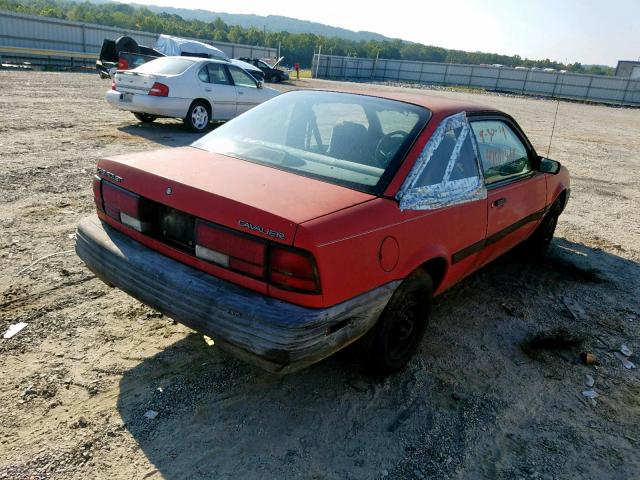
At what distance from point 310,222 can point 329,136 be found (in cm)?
117

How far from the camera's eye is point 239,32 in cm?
12450

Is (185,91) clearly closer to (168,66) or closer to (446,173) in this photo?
(168,66)

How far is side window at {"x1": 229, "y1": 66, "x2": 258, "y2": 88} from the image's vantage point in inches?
435

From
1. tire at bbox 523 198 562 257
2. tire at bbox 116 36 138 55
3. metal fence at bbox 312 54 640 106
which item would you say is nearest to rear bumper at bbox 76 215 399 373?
tire at bbox 523 198 562 257

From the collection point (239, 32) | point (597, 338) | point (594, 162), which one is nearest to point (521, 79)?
point (594, 162)

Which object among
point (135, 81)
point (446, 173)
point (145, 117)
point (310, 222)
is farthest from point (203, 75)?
point (310, 222)

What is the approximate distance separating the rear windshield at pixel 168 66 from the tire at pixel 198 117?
73 cm

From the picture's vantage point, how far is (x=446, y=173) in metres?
2.97

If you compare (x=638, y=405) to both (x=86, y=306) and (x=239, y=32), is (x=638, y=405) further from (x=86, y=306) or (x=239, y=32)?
(x=239, y=32)

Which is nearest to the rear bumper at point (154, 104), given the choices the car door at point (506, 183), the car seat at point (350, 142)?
the car seat at point (350, 142)

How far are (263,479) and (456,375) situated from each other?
1420mm

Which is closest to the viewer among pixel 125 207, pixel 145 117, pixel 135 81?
pixel 125 207

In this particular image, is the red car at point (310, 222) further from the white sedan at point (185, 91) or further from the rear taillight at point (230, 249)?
the white sedan at point (185, 91)

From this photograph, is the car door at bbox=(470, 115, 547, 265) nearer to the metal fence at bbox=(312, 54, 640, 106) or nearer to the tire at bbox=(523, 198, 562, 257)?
the tire at bbox=(523, 198, 562, 257)
